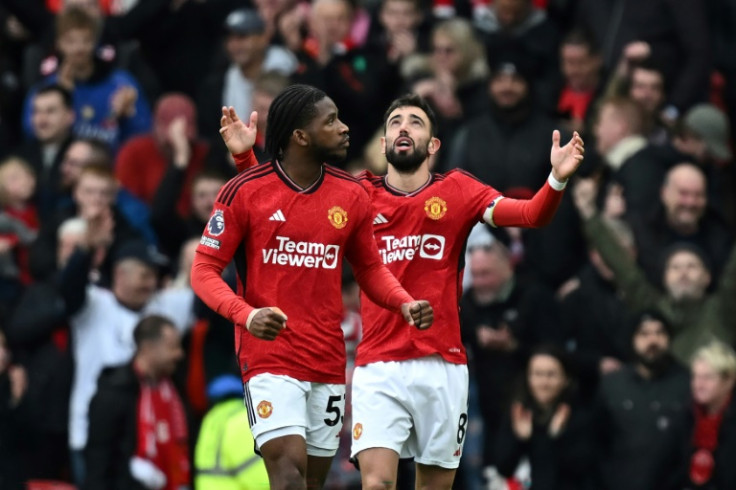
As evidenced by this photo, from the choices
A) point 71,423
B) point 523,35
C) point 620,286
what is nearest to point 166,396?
point 71,423

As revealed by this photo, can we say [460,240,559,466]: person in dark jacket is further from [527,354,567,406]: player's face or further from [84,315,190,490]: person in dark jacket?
[84,315,190,490]: person in dark jacket

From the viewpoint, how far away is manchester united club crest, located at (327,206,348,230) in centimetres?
988

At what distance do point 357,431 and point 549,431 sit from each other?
2.88m

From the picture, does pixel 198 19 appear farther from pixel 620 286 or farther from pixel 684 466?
pixel 684 466

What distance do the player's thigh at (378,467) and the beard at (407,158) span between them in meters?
1.62

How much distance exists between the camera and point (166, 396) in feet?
45.1

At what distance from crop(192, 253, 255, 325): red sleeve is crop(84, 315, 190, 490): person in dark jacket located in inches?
160

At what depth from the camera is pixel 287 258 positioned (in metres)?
9.76

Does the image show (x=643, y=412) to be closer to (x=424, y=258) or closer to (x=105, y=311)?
(x=424, y=258)

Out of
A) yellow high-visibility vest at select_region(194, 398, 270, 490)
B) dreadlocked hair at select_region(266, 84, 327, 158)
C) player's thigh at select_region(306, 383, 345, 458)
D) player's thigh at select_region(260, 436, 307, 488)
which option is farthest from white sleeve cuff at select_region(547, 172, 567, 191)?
yellow high-visibility vest at select_region(194, 398, 270, 490)

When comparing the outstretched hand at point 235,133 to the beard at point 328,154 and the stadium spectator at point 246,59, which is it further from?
the stadium spectator at point 246,59

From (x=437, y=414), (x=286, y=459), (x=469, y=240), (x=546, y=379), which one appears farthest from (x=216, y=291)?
(x=469, y=240)

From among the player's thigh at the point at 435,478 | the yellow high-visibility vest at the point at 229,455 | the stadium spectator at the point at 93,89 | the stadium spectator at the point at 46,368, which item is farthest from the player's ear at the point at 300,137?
the stadium spectator at the point at 93,89

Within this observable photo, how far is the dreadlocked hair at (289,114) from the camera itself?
9891 mm
